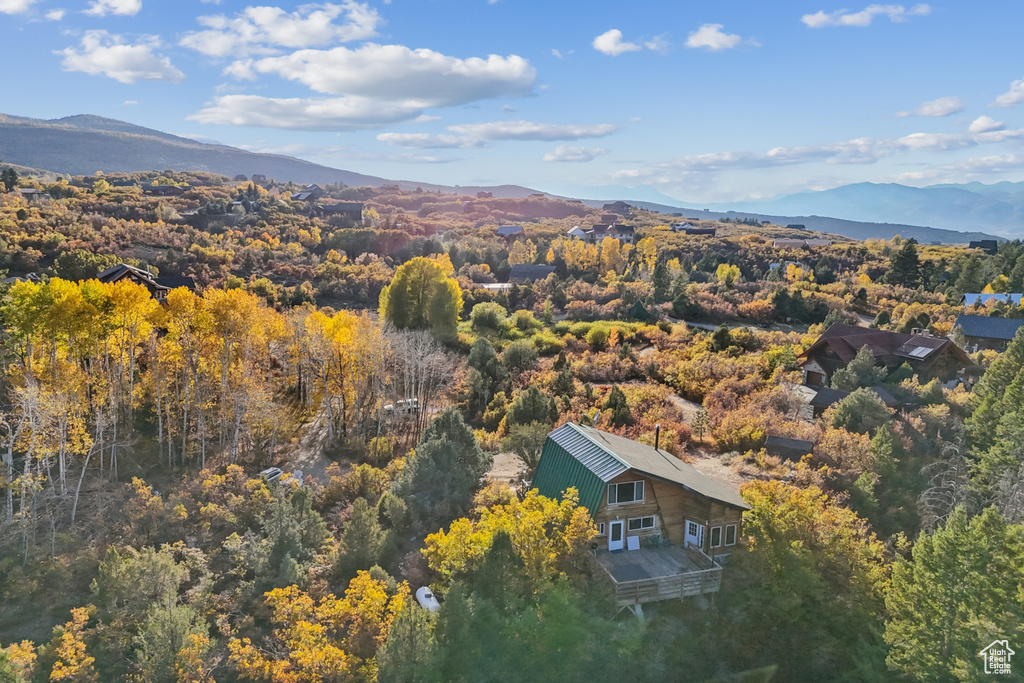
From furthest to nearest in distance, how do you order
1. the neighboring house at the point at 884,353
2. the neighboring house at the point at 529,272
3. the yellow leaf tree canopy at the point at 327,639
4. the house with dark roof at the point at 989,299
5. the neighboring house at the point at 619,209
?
the neighboring house at the point at 619,209, the neighboring house at the point at 529,272, the house with dark roof at the point at 989,299, the neighboring house at the point at 884,353, the yellow leaf tree canopy at the point at 327,639

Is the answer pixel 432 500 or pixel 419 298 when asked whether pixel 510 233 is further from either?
pixel 432 500

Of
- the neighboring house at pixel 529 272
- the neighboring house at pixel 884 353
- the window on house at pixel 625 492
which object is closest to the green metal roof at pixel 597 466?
the window on house at pixel 625 492

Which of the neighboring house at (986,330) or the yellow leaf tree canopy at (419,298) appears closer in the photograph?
the yellow leaf tree canopy at (419,298)

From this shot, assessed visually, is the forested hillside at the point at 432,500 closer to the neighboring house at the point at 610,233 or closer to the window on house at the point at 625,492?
the window on house at the point at 625,492

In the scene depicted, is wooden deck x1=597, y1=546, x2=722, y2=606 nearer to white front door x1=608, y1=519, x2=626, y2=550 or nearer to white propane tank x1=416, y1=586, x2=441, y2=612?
white front door x1=608, y1=519, x2=626, y2=550

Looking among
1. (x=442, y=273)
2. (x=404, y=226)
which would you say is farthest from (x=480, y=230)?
(x=442, y=273)
